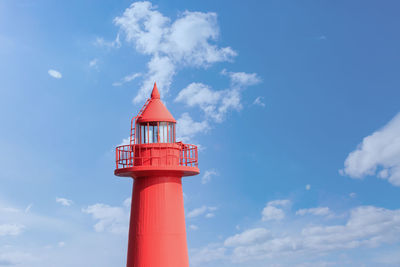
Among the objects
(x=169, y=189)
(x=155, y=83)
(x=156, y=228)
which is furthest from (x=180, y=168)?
(x=155, y=83)

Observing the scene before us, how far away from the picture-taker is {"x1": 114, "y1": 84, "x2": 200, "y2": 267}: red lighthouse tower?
17.5 m

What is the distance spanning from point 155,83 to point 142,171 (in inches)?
134

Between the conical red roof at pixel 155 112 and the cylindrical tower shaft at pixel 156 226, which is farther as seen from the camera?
the conical red roof at pixel 155 112

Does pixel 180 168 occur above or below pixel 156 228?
above

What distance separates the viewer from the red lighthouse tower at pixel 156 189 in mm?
17453

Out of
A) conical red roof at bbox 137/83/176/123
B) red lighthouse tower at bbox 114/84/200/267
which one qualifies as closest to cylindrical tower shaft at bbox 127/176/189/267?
red lighthouse tower at bbox 114/84/200/267

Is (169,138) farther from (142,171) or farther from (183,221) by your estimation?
(183,221)

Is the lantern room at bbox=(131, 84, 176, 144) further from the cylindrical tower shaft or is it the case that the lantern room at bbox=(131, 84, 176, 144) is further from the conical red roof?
the cylindrical tower shaft

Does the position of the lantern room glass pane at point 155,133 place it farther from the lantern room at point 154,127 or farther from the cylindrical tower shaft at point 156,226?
the cylindrical tower shaft at point 156,226

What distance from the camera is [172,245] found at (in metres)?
17.6

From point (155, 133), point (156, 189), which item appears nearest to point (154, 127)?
point (155, 133)

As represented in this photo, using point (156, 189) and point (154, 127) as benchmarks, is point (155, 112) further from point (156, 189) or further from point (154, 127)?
point (156, 189)

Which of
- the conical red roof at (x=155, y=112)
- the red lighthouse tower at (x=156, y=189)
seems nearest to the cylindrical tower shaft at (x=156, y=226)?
the red lighthouse tower at (x=156, y=189)

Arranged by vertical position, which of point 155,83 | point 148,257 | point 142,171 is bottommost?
point 148,257
